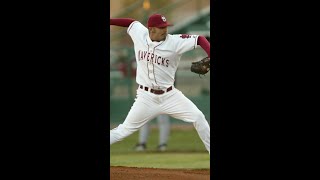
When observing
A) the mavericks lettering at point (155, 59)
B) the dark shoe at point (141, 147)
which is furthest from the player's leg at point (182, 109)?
the dark shoe at point (141, 147)

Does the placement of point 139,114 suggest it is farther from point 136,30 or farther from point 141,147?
point 141,147

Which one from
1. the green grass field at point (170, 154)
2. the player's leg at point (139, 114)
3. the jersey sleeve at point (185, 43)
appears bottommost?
the green grass field at point (170, 154)

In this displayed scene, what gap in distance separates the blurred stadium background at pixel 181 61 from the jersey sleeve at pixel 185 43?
5257mm

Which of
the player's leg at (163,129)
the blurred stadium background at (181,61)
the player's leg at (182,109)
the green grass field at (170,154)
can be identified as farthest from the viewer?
the blurred stadium background at (181,61)

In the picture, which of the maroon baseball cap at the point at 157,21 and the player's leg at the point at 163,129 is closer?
the maroon baseball cap at the point at 157,21

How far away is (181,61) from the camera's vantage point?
1281 centimetres

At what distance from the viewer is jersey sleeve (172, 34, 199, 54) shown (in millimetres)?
6266

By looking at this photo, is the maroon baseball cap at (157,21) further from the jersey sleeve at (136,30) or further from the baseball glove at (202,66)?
the baseball glove at (202,66)

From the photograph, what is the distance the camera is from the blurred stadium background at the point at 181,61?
42.0 feet

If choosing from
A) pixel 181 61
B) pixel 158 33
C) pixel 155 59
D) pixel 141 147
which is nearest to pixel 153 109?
pixel 155 59
